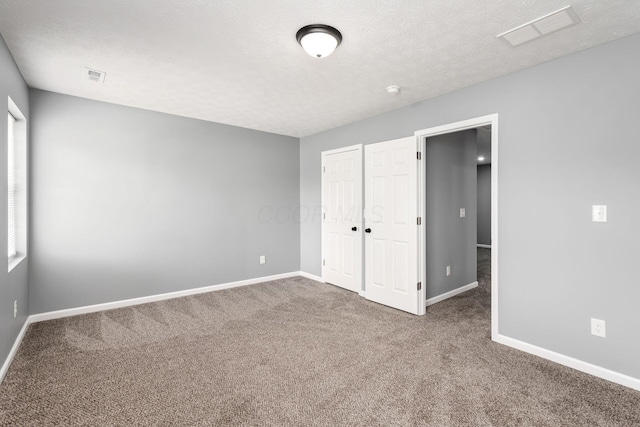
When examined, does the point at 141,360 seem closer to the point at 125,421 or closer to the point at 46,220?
the point at 125,421

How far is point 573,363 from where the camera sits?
95.6 inches

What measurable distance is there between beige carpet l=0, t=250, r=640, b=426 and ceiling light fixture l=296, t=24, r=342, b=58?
2443 mm

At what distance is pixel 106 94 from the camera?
11.1 ft

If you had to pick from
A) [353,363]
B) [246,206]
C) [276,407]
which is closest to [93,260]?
[246,206]

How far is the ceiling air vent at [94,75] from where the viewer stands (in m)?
2.81

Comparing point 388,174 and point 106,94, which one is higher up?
point 106,94

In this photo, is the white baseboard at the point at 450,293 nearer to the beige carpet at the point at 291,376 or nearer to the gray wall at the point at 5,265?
the beige carpet at the point at 291,376

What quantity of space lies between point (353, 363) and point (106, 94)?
3834mm

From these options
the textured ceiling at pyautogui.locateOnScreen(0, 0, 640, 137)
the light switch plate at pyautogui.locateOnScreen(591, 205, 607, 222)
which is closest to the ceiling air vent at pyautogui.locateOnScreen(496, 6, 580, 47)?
the textured ceiling at pyautogui.locateOnScreen(0, 0, 640, 137)

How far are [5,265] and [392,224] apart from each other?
3.72 meters

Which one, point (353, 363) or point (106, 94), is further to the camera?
point (106, 94)

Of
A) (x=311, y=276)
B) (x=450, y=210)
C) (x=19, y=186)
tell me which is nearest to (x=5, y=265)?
(x=19, y=186)

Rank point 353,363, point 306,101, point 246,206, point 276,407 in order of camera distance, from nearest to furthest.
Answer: point 276,407
point 353,363
point 306,101
point 246,206

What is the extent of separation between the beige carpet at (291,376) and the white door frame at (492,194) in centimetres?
35
